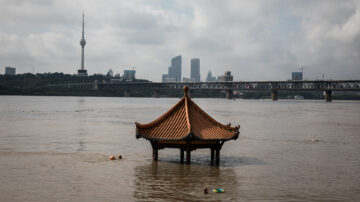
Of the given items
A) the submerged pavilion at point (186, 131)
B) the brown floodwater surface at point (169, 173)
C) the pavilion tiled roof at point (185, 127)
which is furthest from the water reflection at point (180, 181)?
the pavilion tiled roof at point (185, 127)

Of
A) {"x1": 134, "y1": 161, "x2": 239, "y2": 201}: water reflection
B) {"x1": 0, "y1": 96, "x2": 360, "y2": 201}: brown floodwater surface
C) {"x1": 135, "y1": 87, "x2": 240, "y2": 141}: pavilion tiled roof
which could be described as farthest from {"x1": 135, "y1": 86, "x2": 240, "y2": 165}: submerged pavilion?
{"x1": 0, "y1": 96, "x2": 360, "y2": 201}: brown floodwater surface

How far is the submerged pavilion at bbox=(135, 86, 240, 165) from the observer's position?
965 inches

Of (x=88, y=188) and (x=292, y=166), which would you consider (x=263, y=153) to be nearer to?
(x=292, y=166)

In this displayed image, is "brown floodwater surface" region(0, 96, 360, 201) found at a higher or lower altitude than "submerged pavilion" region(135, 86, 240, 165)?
lower

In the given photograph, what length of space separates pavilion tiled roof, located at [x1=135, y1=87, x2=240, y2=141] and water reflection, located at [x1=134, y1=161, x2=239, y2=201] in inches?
67.3

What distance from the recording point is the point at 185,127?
977 inches

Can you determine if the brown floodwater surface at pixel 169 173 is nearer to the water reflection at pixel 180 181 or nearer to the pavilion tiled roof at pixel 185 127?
the water reflection at pixel 180 181

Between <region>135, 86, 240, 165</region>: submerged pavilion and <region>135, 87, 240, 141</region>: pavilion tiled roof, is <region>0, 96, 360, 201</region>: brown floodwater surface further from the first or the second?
→ <region>135, 87, 240, 141</region>: pavilion tiled roof

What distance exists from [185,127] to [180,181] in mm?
3750

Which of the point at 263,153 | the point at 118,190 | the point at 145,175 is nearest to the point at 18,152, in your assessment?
the point at 145,175

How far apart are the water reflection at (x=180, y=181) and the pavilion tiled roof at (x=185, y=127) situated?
5.61 feet

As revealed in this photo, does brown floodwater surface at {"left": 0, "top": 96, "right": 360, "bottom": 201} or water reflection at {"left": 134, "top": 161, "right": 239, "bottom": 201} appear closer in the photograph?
water reflection at {"left": 134, "top": 161, "right": 239, "bottom": 201}

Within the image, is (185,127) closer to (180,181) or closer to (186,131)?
(186,131)

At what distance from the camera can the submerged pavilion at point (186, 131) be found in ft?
80.4
